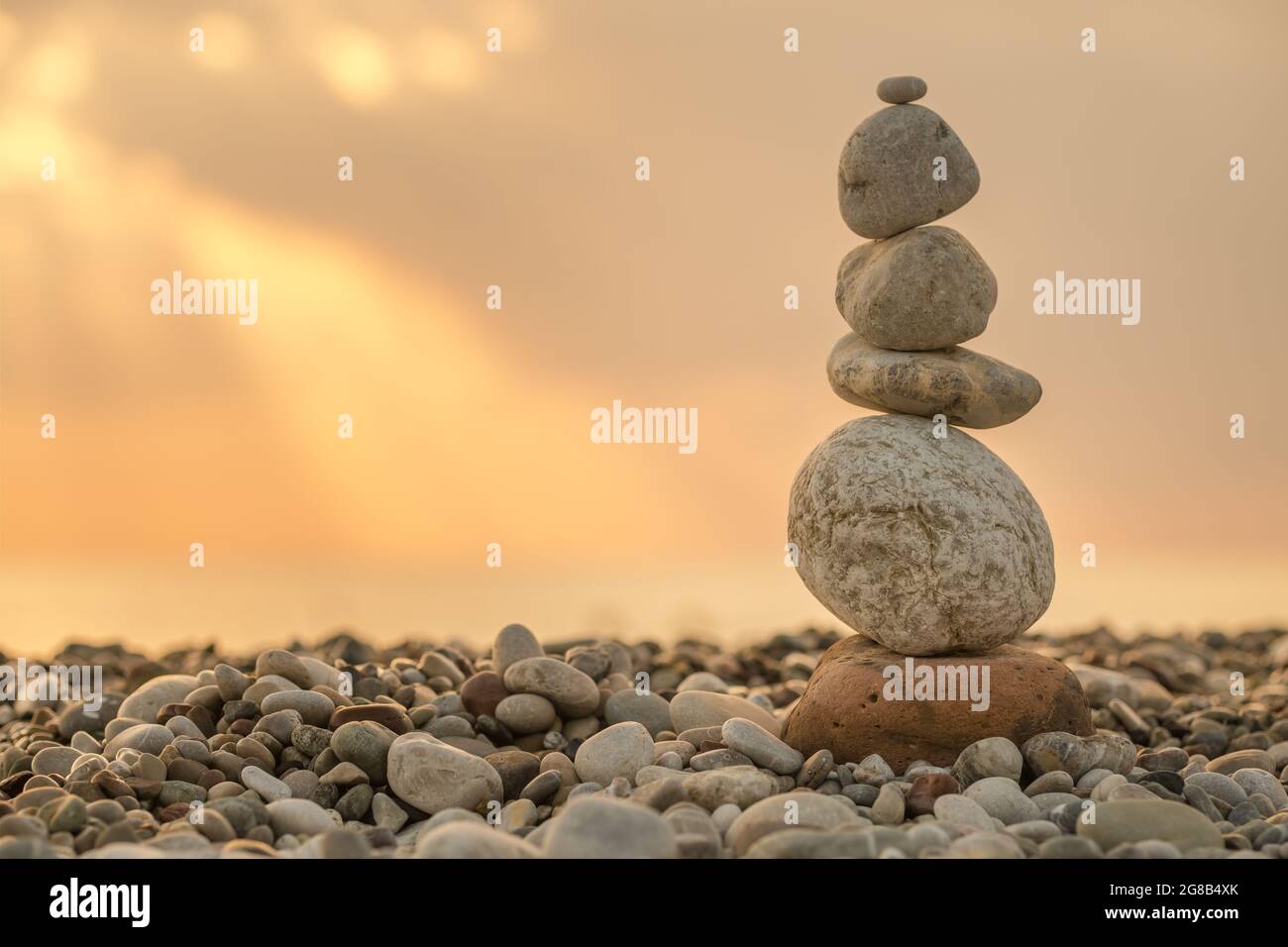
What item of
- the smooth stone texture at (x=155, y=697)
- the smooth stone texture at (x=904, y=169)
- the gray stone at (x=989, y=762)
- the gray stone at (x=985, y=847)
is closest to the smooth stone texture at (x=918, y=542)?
the gray stone at (x=989, y=762)

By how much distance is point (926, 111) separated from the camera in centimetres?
895

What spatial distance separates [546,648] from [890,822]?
551 cm

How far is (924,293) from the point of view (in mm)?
8805

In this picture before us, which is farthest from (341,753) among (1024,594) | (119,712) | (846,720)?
(1024,594)

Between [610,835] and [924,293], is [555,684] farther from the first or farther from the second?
[924,293]

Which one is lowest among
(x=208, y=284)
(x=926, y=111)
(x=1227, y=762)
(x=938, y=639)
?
(x=1227, y=762)

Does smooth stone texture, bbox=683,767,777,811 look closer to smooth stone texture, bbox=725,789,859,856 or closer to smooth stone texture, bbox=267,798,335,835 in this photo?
smooth stone texture, bbox=725,789,859,856

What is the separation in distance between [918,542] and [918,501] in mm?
267

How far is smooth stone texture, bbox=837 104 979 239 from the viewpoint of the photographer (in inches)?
349

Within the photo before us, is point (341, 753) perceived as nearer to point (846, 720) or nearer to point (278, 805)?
point (278, 805)

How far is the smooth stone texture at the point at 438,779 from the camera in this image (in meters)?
7.89

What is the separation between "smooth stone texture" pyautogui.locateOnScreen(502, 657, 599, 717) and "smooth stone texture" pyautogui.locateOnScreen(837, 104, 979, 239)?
3.93 metres

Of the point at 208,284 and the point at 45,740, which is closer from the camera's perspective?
the point at 45,740

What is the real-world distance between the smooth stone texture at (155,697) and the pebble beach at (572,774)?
0.01 m
